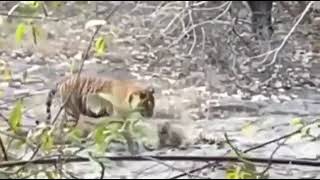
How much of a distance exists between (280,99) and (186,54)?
104 cm

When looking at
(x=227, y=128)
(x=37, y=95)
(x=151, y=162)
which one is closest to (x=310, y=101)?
(x=227, y=128)

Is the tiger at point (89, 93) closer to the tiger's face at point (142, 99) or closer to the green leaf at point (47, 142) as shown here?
the tiger's face at point (142, 99)

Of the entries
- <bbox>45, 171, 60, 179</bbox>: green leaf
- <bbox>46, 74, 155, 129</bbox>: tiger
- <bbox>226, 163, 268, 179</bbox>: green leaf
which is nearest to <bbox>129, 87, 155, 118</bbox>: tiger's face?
<bbox>46, 74, 155, 129</bbox>: tiger

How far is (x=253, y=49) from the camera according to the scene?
518cm

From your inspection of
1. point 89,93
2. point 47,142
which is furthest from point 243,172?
point 89,93

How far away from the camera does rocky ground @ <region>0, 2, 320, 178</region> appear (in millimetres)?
3919

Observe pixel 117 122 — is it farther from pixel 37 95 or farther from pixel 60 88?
pixel 37 95

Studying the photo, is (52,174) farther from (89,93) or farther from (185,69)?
(185,69)

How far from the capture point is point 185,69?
205 inches

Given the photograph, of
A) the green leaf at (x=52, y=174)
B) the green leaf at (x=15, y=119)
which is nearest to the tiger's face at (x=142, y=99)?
the green leaf at (x=15, y=119)

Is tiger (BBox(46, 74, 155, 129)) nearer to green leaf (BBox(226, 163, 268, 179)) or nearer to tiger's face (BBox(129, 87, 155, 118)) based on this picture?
tiger's face (BBox(129, 87, 155, 118))

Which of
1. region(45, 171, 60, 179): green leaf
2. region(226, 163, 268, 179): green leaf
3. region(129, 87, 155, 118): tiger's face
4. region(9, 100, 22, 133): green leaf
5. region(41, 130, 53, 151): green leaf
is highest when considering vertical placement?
region(9, 100, 22, 133): green leaf

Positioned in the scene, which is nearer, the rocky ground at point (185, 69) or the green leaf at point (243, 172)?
the green leaf at point (243, 172)

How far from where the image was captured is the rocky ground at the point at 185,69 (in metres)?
3.92
